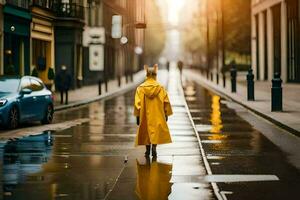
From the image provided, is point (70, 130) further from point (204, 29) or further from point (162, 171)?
point (204, 29)

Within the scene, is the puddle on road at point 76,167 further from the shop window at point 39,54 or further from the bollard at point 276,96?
the shop window at point 39,54

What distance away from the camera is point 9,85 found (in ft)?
65.5

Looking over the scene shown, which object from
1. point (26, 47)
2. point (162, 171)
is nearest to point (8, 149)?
point (162, 171)

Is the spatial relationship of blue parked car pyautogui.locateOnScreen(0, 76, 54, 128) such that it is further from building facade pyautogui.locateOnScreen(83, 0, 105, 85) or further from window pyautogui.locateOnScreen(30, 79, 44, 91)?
building facade pyautogui.locateOnScreen(83, 0, 105, 85)

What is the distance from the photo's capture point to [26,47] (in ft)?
126

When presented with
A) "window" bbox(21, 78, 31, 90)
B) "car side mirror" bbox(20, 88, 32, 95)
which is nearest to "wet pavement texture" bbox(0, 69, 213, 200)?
"car side mirror" bbox(20, 88, 32, 95)

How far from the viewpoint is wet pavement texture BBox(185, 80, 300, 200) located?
927cm

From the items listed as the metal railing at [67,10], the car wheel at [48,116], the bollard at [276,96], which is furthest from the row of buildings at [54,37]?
the bollard at [276,96]

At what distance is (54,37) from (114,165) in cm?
3600

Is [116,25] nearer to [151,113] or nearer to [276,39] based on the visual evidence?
[276,39]

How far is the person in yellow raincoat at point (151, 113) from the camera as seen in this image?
1272 cm

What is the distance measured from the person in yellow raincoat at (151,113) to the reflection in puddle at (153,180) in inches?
16.3

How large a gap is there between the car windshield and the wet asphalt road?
204 centimetres

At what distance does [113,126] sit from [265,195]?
11785mm
